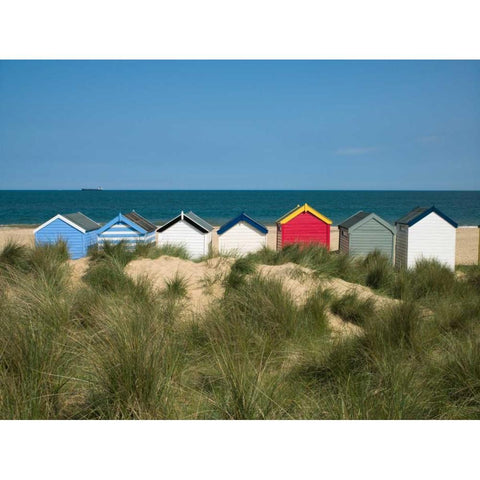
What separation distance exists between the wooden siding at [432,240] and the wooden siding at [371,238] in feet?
1.48

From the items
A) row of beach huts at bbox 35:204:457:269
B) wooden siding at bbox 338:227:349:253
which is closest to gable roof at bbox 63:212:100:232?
row of beach huts at bbox 35:204:457:269

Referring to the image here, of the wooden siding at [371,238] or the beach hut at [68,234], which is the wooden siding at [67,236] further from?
the wooden siding at [371,238]

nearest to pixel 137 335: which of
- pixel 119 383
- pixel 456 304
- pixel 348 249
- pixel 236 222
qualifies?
pixel 119 383

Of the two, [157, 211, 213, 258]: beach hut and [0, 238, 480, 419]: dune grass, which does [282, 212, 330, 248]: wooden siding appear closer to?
[157, 211, 213, 258]: beach hut

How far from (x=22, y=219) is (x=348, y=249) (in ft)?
139

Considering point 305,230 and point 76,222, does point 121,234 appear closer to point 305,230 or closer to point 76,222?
point 76,222

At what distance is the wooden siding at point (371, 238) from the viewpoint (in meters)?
10.6

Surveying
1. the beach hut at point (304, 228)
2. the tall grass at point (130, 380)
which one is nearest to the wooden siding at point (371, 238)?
the beach hut at point (304, 228)

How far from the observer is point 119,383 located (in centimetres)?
340

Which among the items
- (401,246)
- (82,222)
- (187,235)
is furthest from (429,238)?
(82,222)

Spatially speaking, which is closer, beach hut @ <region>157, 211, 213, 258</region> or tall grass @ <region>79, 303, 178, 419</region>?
tall grass @ <region>79, 303, 178, 419</region>

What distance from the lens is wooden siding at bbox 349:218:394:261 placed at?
10.6m

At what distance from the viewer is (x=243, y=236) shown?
10.4 m

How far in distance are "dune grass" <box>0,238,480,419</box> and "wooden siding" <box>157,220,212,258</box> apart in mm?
3179
